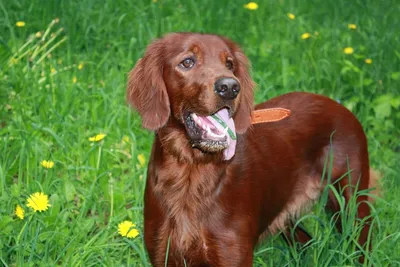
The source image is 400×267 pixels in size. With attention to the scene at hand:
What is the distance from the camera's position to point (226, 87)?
3006 mm

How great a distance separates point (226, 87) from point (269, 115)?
72 cm

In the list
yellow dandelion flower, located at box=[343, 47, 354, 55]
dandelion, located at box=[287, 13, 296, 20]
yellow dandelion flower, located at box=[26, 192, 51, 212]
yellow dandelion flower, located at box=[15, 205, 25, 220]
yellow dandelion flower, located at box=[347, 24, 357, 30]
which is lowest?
yellow dandelion flower, located at box=[15, 205, 25, 220]

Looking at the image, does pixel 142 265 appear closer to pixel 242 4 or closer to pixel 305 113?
pixel 305 113

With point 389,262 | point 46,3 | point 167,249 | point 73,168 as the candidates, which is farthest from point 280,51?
point 167,249

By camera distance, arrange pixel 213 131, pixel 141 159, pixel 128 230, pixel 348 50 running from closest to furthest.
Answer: pixel 213 131, pixel 128 230, pixel 141 159, pixel 348 50

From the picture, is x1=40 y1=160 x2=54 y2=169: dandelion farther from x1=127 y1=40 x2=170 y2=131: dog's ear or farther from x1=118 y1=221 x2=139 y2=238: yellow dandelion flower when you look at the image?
x1=127 y1=40 x2=170 y2=131: dog's ear

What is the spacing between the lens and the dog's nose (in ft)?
9.85

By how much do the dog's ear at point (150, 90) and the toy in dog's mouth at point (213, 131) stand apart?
0.12 meters

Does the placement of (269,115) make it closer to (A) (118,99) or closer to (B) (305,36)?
(A) (118,99)

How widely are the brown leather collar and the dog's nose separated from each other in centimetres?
59

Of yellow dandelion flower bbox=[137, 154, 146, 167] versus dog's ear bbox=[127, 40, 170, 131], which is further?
yellow dandelion flower bbox=[137, 154, 146, 167]

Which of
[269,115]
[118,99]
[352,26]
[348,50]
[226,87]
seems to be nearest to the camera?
[226,87]

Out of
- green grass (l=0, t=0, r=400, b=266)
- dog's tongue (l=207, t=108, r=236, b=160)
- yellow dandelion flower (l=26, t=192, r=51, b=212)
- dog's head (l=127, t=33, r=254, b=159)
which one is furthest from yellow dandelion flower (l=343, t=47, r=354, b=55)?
→ yellow dandelion flower (l=26, t=192, r=51, b=212)

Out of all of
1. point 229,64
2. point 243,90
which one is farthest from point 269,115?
point 229,64
